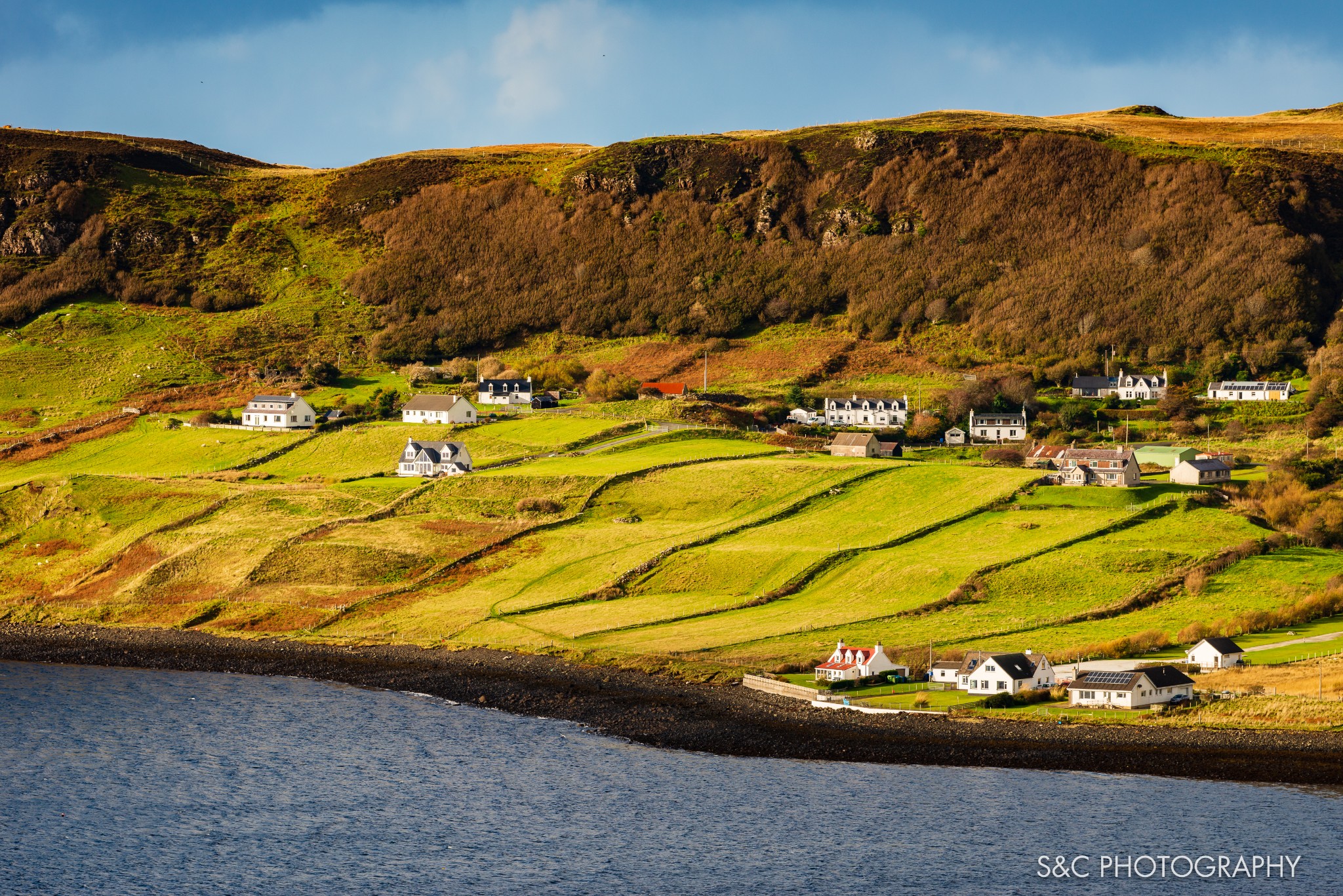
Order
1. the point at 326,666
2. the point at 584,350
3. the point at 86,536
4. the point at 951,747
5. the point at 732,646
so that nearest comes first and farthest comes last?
1. the point at 951,747
2. the point at 732,646
3. the point at 326,666
4. the point at 86,536
5. the point at 584,350

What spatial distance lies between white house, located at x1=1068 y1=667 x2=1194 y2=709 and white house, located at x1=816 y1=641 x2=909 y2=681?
1020 centimetres

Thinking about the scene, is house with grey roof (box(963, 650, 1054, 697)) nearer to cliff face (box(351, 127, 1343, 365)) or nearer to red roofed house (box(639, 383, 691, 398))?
red roofed house (box(639, 383, 691, 398))

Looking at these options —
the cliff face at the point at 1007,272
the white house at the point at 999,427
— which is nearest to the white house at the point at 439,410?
the cliff face at the point at 1007,272

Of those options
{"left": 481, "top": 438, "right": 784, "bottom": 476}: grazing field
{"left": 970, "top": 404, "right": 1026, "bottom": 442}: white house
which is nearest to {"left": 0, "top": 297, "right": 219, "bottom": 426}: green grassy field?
{"left": 481, "top": 438, "right": 784, "bottom": 476}: grazing field

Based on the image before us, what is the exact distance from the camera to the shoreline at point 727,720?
205 feet

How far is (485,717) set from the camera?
7444 cm

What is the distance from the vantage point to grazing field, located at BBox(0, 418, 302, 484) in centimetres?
12975

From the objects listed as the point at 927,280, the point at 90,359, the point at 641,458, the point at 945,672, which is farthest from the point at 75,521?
the point at 927,280

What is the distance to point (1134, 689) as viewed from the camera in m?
68.3

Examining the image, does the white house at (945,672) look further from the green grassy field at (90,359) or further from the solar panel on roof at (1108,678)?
the green grassy field at (90,359)

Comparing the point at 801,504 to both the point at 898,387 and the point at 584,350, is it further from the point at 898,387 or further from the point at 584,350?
the point at 584,350

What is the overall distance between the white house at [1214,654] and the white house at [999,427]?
63.1 metres

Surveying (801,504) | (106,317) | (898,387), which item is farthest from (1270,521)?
(106,317)

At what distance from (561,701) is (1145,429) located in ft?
269
